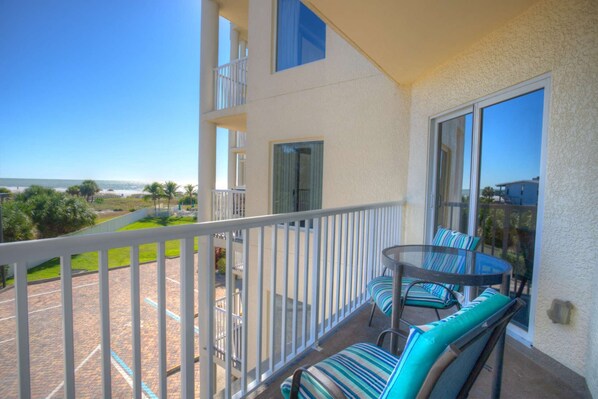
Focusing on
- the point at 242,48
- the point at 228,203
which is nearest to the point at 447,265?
the point at 228,203

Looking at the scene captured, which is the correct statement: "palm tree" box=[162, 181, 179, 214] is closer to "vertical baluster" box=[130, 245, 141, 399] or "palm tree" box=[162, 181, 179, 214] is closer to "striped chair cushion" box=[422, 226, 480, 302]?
"striped chair cushion" box=[422, 226, 480, 302]

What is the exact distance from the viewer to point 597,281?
1621mm

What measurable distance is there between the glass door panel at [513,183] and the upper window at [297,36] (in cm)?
336

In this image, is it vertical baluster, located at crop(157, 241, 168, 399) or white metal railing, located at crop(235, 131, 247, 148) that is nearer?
vertical baluster, located at crop(157, 241, 168, 399)

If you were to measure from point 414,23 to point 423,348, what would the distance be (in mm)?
2564

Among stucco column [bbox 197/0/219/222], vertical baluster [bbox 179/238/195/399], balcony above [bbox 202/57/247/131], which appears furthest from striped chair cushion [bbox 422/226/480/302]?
stucco column [bbox 197/0/219/222]

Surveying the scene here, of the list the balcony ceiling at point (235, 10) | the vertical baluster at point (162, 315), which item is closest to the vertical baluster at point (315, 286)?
the vertical baluster at point (162, 315)

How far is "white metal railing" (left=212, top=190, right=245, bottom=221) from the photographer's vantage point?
6.50 metres

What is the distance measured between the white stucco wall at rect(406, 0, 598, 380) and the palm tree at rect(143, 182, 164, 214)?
31052 mm

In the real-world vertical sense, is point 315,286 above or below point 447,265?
below

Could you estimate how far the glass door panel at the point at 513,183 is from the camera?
2197 mm

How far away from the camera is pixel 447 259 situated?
2197mm

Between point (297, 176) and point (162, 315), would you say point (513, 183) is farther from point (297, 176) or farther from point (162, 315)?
point (297, 176)

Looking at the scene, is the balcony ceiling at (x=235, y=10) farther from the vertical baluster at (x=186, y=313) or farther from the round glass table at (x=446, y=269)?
the vertical baluster at (x=186, y=313)
